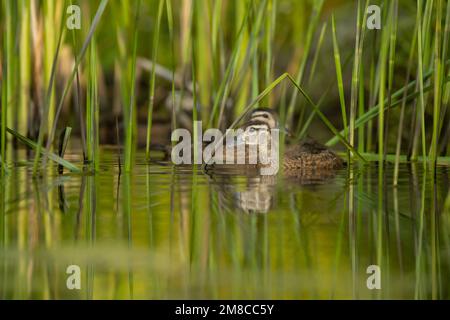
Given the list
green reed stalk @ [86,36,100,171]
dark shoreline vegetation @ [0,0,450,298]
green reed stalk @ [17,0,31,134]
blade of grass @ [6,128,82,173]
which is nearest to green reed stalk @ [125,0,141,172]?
dark shoreline vegetation @ [0,0,450,298]

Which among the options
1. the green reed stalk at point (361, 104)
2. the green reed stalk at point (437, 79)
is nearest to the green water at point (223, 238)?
the green reed stalk at point (437, 79)

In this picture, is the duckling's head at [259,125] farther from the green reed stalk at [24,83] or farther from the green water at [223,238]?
the green reed stalk at [24,83]

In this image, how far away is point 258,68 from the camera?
7590mm

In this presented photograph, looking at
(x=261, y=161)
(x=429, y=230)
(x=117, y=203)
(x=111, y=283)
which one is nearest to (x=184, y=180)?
(x=117, y=203)

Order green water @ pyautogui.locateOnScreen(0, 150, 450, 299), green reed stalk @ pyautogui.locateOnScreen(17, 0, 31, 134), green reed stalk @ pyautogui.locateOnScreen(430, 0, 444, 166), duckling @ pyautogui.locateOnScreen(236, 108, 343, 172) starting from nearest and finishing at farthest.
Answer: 1. green water @ pyautogui.locateOnScreen(0, 150, 450, 299)
2. green reed stalk @ pyautogui.locateOnScreen(430, 0, 444, 166)
3. duckling @ pyautogui.locateOnScreen(236, 108, 343, 172)
4. green reed stalk @ pyautogui.locateOnScreen(17, 0, 31, 134)

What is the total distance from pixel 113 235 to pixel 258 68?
399 cm

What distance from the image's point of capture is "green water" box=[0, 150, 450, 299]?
3.10 meters

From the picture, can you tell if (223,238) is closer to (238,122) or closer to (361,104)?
(238,122)

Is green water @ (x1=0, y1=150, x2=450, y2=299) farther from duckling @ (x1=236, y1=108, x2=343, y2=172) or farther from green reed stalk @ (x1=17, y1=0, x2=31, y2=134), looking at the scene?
green reed stalk @ (x1=17, y1=0, x2=31, y2=134)

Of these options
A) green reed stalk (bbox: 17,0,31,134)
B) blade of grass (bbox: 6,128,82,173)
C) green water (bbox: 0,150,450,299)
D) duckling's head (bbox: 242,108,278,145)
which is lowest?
green water (bbox: 0,150,450,299)

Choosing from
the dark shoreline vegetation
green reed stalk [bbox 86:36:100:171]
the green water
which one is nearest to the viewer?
the green water

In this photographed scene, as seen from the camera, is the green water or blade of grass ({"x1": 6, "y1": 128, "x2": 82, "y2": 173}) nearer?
the green water
